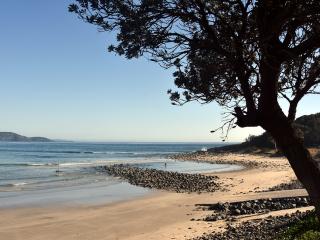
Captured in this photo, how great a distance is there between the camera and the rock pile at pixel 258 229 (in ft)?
40.8

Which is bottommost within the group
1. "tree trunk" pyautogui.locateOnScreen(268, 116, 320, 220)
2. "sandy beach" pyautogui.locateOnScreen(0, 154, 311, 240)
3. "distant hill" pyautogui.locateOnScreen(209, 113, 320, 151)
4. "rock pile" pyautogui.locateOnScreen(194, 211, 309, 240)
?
"sandy beach" pyautogui.locateOnScreen(0, 154, 311, 240)

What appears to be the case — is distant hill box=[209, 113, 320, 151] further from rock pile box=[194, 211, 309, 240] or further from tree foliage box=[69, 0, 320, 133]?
tree foliage box=[69, 0, 320, 133]

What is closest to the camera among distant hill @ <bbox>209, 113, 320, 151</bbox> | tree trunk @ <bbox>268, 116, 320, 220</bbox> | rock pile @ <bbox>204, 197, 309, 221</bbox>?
tree trunk @ <bbox>268, 116, 320, 220</bbox>

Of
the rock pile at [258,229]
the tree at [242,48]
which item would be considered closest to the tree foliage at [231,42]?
the tree at [242,48]

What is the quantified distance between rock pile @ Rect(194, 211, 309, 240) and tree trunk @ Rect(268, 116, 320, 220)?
5.68 meters

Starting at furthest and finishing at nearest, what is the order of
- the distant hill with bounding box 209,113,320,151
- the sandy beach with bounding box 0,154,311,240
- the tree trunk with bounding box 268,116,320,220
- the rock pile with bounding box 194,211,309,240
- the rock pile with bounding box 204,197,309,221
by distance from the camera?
the distant hill with bounding box 209,113,320,151
the rock pile with bounding box 204,197,309,221
the sandy beach with bounding box 0,154,311,240
the rock pile with bounding box 194,211,309,240
the tree trunk with bounding box 268,116,320,220

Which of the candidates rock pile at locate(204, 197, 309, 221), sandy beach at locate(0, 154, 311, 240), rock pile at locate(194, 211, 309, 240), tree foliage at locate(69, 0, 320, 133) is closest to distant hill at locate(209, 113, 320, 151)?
sandy beach at locate(0, 154, 311, 240)

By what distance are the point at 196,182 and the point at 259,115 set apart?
96.4ft

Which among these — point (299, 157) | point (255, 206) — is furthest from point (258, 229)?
point (299, 157)

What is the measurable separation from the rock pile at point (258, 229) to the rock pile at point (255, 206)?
2.25 meters

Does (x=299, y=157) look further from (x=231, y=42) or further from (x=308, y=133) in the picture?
(x=308, y=133)

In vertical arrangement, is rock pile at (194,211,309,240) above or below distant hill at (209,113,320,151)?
below

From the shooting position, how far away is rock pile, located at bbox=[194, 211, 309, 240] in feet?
40.8

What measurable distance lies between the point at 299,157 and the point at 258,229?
24.9ft
